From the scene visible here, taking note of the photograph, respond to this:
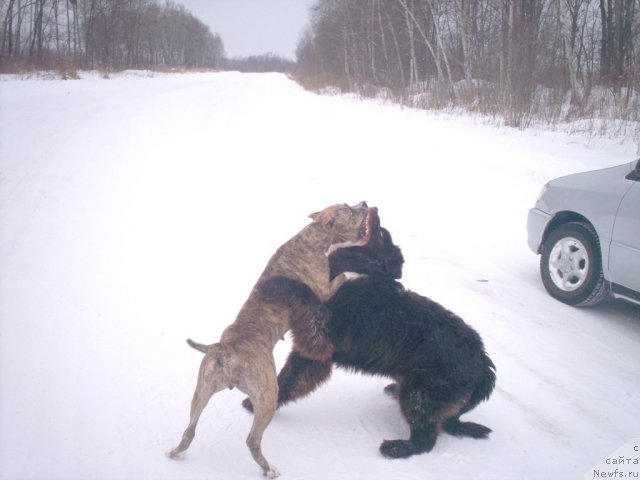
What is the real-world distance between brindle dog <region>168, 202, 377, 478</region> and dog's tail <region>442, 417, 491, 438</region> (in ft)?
3.10

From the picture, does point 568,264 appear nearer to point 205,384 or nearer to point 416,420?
point 416,420

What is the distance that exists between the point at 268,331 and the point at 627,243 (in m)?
3.75

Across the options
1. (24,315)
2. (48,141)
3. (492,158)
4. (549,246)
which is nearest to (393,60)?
(492,158)

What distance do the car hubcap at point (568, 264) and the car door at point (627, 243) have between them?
1.31ft

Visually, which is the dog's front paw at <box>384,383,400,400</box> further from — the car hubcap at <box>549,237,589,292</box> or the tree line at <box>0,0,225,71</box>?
the tree line at <box>0,0,225,71</box>

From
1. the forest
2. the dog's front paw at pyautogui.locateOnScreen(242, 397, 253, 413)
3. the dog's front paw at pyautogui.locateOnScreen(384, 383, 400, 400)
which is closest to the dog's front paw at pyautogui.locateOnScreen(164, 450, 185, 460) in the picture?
the dog's front paw at pyautogui.locateOnScreen(242, 397, 253, 413)

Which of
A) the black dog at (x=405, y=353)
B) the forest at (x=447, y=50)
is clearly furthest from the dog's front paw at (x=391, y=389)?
the forest at (x=447, y=50)

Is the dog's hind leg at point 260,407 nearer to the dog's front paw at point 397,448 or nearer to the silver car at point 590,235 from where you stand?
the dog's front paw at point 397,448

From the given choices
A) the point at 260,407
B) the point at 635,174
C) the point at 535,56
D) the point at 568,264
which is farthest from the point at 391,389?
the point at 535,56

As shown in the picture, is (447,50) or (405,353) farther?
(447,50)

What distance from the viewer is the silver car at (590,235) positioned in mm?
4766

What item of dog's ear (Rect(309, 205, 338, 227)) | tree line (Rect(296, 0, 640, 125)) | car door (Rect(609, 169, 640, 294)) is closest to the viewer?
dog's ear (Rect(309, 205, 338, 227))

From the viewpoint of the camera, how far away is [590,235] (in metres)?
5.25

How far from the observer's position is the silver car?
15.6ft
